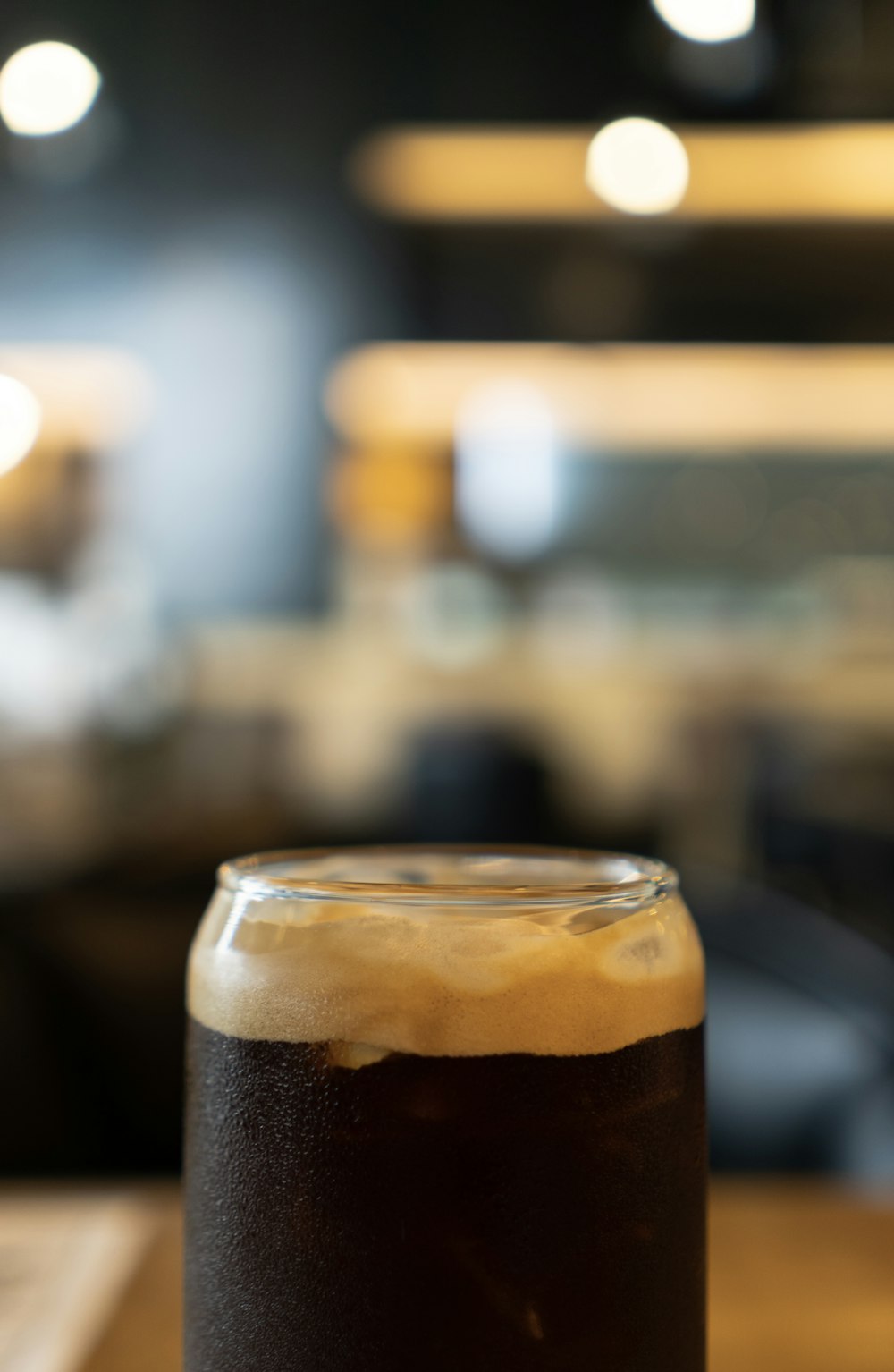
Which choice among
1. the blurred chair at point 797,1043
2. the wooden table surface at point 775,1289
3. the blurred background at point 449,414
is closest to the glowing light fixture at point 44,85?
the blurred background at point 449,414

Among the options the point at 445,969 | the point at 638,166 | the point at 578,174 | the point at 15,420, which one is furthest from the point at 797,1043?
the point at 15,420

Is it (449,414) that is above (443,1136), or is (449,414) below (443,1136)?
above

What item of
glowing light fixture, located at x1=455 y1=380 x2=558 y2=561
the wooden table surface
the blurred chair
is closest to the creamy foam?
the wooden table surface

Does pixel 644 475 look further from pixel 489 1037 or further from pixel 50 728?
pixel 489 1037

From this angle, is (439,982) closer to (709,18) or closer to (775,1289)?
(775,1289)

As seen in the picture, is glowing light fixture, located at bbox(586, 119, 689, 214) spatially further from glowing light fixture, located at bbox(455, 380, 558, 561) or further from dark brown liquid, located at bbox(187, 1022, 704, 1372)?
dark brown liquid, located at bbox(187, 1022, 704, 1372)

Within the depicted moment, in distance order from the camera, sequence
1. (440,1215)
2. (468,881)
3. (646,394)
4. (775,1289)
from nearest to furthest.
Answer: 1. (440,1215)
2. (468,881)
3. (775,1289)
4. (646,394)
